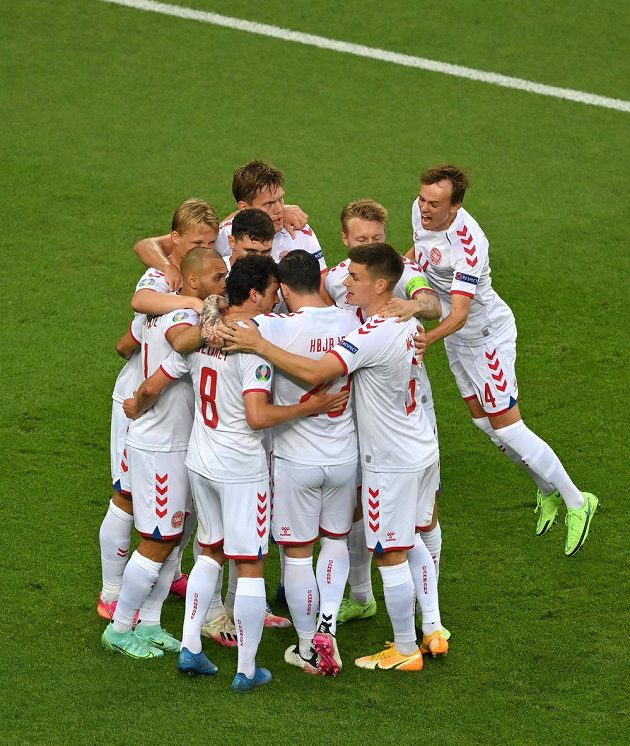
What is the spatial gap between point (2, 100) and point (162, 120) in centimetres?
159

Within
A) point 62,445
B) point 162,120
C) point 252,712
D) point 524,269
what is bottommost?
point 252,712

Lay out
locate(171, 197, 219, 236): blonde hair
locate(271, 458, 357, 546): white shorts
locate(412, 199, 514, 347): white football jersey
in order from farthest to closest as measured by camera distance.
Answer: locate(412, 199, 514, 347): white football jersey → locate(171, 197, 219, 236): blonde hair → locate(271, 458, 357, 546): white shorts

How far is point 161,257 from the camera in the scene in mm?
6363

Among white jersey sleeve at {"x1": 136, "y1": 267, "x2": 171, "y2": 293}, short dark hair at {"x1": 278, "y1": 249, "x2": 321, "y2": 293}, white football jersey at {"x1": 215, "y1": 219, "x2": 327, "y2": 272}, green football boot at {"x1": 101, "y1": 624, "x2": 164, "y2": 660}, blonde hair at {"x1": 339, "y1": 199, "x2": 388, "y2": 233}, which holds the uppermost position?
blonde hair at {"x1": 339, "y1": 199, "x2": 388, "y2": 233}

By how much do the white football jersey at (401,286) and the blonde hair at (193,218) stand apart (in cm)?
63

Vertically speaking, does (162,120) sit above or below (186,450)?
above

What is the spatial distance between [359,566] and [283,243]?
172 centimetres

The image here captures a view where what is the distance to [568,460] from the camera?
8211 millimetres

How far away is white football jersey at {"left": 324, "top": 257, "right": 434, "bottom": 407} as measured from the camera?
20.3 ft

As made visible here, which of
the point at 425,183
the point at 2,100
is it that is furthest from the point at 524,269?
the point at 2,100

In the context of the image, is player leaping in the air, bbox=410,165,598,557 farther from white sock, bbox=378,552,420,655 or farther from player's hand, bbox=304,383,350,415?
white sock, bbox=378,552,420,655

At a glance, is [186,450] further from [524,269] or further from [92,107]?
[92,107]

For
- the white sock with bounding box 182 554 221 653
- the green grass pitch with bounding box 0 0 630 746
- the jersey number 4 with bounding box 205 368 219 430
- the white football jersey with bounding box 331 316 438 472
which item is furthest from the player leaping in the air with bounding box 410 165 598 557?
the white sock with bounding box 182 554 221 653

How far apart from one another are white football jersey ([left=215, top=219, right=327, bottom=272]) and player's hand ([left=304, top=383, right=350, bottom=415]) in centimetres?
111
